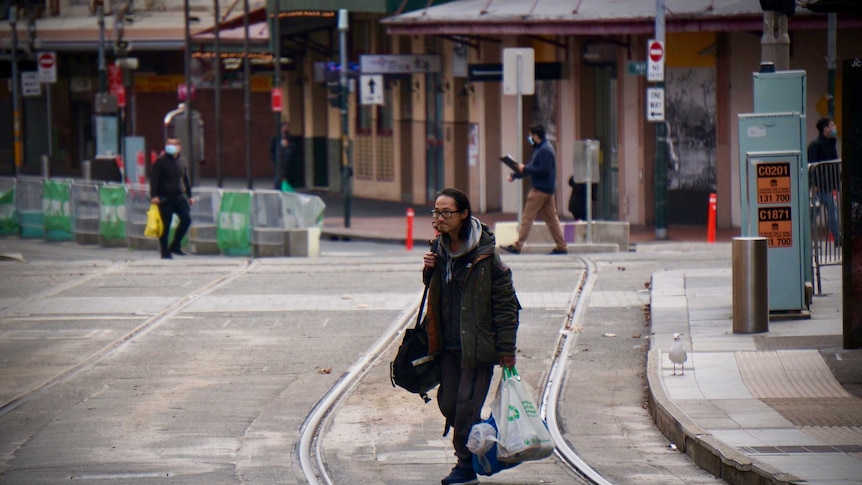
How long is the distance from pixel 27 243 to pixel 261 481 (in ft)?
64.5

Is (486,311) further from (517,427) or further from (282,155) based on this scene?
(282,155)

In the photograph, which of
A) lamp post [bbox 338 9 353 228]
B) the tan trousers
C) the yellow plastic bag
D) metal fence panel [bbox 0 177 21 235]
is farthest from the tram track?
metal fence panel [bbox 0 177 21 235]

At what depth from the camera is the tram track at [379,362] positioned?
28.9ft

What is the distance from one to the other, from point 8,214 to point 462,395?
21.9m

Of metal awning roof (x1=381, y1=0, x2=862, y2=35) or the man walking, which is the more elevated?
metal awning roof (x1=381, y1=0, x2=862, y2=35)

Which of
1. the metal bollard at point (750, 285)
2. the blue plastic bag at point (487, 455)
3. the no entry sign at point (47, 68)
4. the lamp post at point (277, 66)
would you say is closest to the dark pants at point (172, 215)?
the lamp post at point (277, 66)

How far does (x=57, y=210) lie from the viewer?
89.8 ft

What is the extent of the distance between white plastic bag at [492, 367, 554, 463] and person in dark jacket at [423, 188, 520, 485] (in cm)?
15

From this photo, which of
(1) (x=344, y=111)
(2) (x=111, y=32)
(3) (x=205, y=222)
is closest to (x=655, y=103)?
(3) (x=205, y=222)

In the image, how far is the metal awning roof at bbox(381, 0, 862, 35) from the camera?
2472cm

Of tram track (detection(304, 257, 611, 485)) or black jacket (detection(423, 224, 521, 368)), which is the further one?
tram track (detection(304, 257, 611, 485))

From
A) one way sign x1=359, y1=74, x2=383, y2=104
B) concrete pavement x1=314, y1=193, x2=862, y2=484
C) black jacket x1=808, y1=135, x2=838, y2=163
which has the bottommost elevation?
concrete pavement x1=314, y1=193, x2=862, y2=484

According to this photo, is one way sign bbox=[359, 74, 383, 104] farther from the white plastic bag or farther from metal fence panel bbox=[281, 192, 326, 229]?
the white plastic bag

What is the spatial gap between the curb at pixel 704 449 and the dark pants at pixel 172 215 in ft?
40.2
